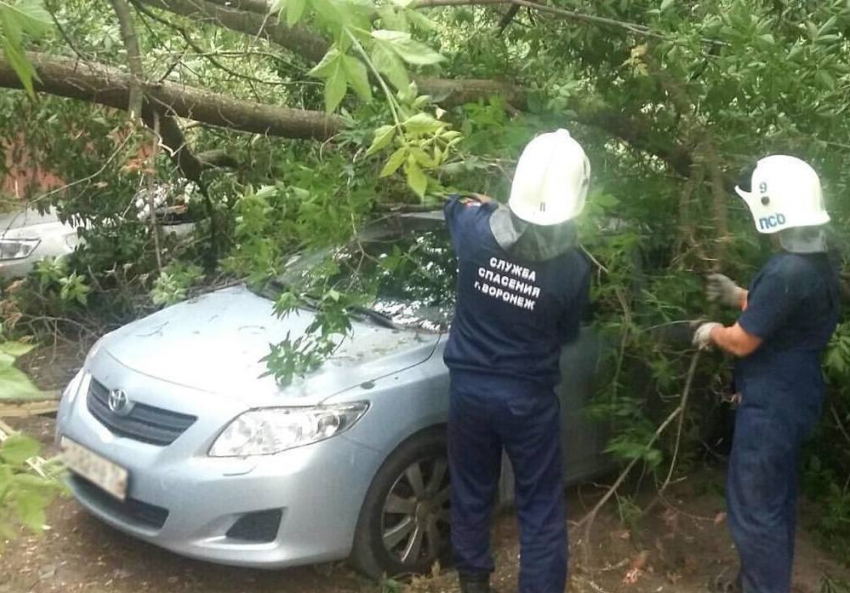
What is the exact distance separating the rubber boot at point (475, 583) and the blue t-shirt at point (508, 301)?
830mm

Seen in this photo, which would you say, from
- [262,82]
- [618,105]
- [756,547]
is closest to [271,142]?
[262,82]

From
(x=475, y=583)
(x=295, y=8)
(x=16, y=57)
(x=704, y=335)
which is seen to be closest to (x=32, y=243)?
(x=475, y=583)

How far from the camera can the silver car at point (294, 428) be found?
3.87m

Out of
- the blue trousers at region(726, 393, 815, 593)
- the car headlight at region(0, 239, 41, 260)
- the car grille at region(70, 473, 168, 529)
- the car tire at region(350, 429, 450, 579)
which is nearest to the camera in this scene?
the blue trousers at region(726, 393, 815, 593)

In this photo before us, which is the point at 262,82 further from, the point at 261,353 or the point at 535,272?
the point at 535,272

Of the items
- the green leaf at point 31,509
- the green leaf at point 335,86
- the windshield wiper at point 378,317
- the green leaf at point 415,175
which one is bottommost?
the windshield wiper at point 378,317

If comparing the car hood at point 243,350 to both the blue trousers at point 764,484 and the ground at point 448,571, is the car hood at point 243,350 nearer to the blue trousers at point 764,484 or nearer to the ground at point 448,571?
the ground at point 448,571

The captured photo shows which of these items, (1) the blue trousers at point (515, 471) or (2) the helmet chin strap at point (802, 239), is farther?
(1) the blue trousers at point (515, 471)

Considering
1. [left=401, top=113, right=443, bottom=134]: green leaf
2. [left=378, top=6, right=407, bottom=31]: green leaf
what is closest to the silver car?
[left=401, top=113, right=443, bottom=134]: green leaf

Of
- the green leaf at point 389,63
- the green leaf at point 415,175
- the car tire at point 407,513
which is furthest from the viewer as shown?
the car tire at point 407,513

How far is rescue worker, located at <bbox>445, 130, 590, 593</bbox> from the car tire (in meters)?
0.21

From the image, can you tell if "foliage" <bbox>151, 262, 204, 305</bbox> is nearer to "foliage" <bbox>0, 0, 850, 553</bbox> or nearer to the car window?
"foliage" <bbox>0, 0, 850, 553</bbox>

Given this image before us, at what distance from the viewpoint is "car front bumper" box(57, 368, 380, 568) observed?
12.6ft

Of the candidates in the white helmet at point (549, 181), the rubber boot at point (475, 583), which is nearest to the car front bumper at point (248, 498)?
Answer: the rubber boot at point (475, 583)
